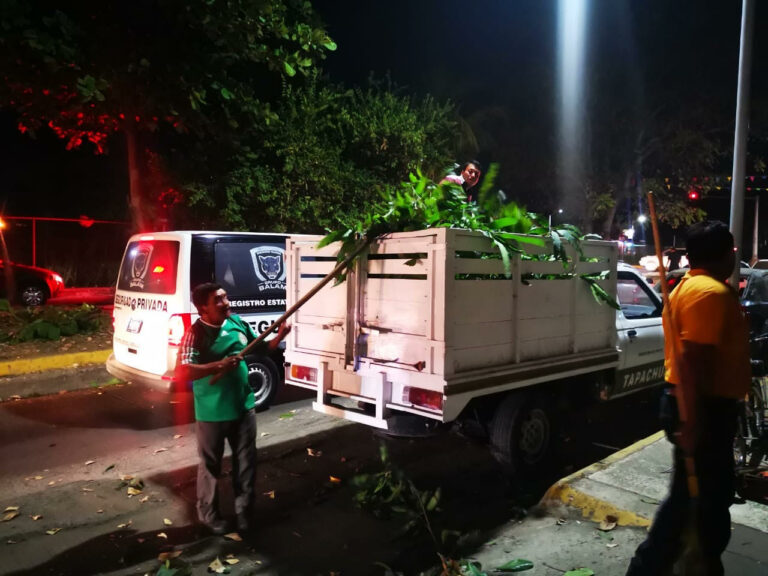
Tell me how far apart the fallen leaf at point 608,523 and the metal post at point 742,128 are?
403 cm

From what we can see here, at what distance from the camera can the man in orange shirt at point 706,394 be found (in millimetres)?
2705

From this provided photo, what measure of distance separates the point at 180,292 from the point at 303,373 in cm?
186

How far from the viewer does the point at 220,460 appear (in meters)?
4.17

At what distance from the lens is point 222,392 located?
406 centimetres

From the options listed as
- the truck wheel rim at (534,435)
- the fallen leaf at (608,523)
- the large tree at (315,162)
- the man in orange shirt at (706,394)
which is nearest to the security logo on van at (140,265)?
the large tree at (315,162)

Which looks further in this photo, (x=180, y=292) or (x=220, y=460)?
(x=180, y=292)

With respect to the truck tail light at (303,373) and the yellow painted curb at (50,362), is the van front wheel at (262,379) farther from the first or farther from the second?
the yellow painted curb at (50,362)

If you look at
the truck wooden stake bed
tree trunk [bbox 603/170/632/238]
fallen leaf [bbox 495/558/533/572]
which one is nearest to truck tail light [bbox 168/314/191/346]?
the truck wooden stake bed

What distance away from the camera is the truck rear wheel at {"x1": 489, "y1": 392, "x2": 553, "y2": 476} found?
15.5 feet

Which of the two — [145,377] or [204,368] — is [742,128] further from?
[145,377]

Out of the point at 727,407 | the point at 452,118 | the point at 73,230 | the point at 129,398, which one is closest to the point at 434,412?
the point at 727,407

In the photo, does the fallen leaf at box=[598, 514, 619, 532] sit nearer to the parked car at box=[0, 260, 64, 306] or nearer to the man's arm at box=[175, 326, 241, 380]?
the man's arm at box=[175, 326, 241, 380]

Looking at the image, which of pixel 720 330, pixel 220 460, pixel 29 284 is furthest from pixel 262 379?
pixel 29 284

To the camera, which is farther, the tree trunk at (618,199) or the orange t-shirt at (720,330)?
the tree trunk at (618,199)
